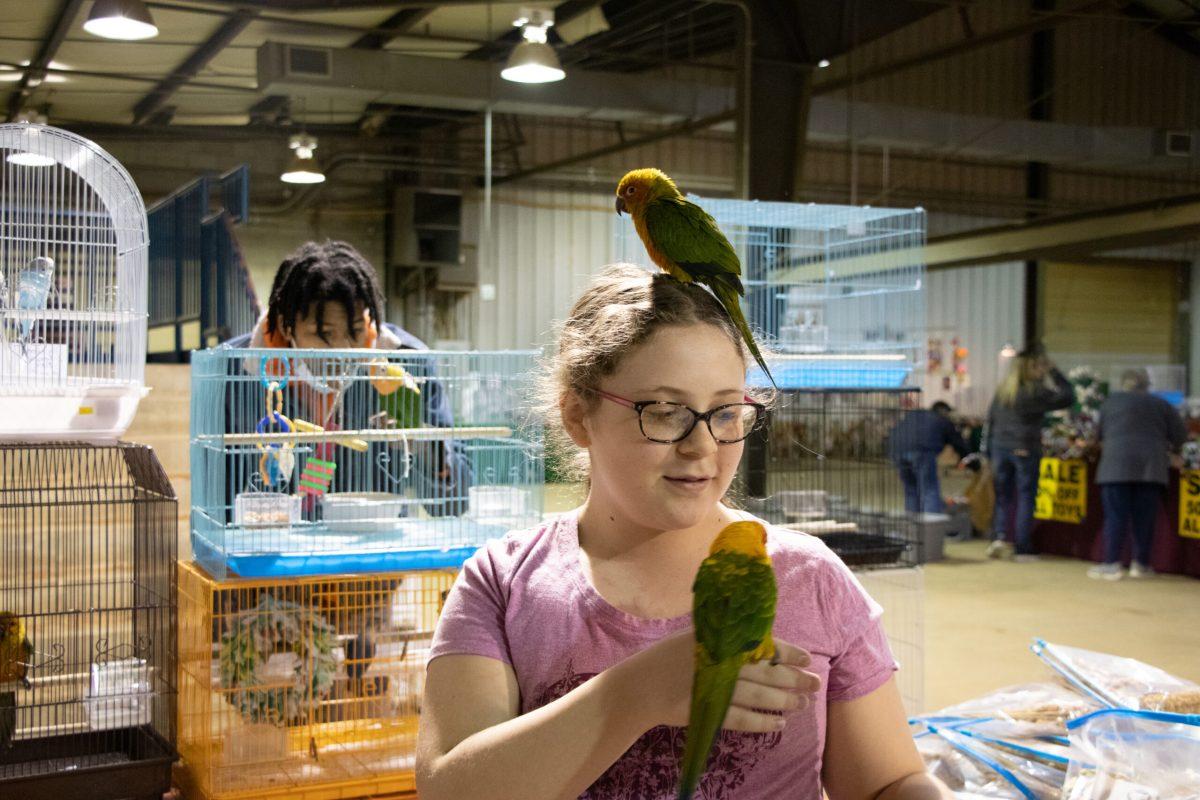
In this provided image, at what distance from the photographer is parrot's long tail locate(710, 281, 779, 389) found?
0.97 meters

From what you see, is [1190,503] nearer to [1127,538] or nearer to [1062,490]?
[1127,538]

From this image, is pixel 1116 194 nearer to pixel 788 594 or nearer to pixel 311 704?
pixel 311 704

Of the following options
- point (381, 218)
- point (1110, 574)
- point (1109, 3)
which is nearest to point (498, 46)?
point (381, 218)

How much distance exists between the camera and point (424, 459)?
270 centimetres

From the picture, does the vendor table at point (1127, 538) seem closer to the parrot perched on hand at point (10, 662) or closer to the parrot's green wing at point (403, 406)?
the parrot's green wing at point (403, 406)

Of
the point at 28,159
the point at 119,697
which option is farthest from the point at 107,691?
the point at 28,159

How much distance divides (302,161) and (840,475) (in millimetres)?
2639

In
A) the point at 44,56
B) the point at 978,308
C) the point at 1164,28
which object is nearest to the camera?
the point at 1164,28

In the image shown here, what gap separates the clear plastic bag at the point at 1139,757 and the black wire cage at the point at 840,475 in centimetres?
209

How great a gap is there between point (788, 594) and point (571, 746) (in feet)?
0.92

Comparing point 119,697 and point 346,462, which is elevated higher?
point 346,462

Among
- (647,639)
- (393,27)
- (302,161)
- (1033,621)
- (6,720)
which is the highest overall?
(393,27)

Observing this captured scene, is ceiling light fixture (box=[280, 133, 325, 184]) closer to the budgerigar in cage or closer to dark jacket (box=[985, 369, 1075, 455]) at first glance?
the budgerigar in cage

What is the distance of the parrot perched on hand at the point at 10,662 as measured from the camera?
2.26 metres
